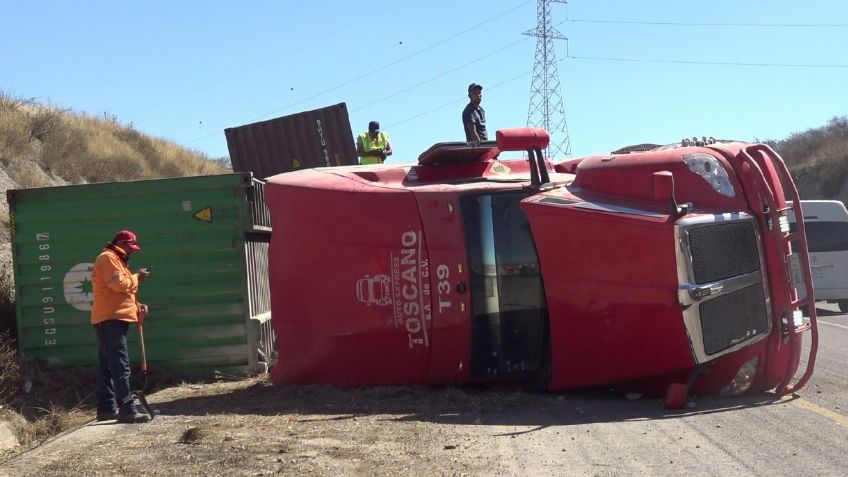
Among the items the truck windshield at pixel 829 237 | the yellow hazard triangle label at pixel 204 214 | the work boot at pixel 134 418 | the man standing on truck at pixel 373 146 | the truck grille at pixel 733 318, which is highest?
the man standing on truck at pixel 373 146

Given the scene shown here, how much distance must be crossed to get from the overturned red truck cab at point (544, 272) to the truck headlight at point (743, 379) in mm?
23

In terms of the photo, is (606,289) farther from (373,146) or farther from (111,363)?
(373,146)

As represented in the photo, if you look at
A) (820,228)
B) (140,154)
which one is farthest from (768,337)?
(140,154)

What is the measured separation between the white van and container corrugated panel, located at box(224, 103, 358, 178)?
855cm

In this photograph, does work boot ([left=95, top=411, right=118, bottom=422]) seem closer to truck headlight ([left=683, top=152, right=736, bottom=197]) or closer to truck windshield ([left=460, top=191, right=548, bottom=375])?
truck windshield ([left=460, top=191, right=548, bottom=375])

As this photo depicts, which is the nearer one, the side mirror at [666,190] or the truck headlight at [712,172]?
the side mirror at [666,190]

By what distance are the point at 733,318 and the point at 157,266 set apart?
5.53 meters

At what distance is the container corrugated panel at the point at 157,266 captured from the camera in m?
9.70

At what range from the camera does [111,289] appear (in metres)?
7.99

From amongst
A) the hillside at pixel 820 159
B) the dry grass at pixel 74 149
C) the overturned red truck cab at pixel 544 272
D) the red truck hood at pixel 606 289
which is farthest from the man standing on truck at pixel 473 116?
the hillside at pixel 820 159

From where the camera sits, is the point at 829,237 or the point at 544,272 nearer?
the point at 544,272

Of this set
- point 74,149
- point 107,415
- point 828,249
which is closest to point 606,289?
point 107,415

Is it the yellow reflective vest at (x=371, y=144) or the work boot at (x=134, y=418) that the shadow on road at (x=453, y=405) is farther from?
the yellow reflective vest at (x=371, y=144)

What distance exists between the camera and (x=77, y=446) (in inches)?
263
